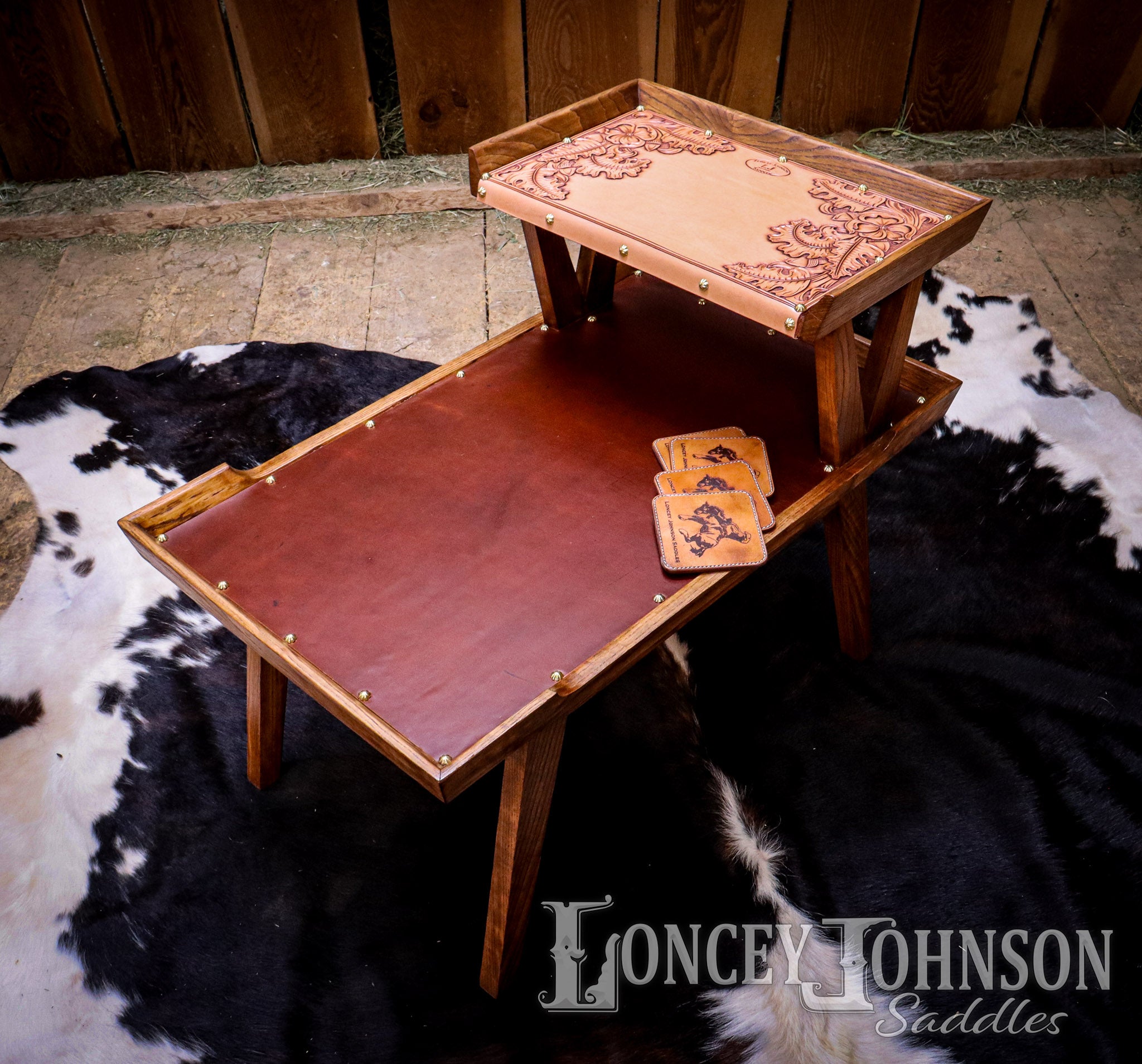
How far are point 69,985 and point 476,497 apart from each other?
2.95 ft

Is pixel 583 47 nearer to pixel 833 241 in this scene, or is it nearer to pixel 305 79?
pixel 305 79

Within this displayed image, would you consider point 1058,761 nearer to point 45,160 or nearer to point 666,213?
point 666,213

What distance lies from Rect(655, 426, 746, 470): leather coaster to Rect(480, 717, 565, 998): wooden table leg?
0.44 m

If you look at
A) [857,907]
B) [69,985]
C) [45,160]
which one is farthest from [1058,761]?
[45,160]

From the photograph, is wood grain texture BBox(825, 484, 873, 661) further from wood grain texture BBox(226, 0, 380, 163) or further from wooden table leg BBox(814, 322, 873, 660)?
wood grain texture BBox(226, 0, 380, 163)

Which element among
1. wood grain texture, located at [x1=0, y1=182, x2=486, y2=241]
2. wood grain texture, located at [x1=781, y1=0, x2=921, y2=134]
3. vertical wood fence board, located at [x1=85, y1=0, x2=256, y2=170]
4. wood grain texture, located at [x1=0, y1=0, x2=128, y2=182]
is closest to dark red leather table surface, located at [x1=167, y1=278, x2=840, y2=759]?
wood grain texture, located at [x1=0, y1=182, x2=486, y2=241]

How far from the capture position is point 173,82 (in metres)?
2.70

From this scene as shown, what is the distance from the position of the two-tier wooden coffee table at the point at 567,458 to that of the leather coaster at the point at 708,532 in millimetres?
23

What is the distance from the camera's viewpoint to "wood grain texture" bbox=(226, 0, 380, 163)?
8.55 ft

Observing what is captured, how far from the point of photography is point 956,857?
1491mm

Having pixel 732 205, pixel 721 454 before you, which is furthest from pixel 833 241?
pixel 721 454

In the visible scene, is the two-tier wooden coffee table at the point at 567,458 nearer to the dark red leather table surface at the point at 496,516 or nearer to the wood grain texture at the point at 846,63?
the dark red leather table surface at the point at 496,516

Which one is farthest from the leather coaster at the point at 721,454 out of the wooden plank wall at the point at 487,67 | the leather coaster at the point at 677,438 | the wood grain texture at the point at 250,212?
the wooden plank wall at the point at 487,67

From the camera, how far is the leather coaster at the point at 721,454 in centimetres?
140
